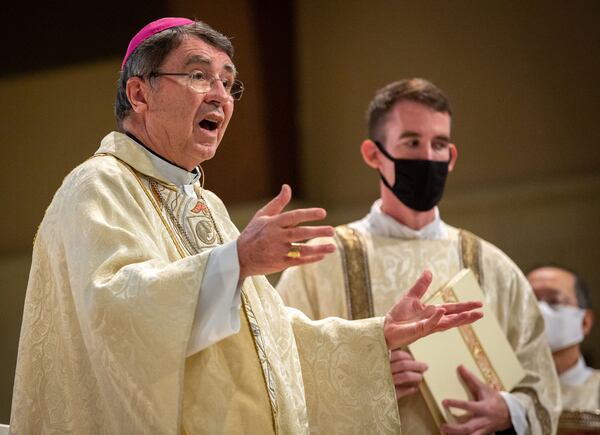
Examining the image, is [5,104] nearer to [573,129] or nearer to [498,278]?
[498,278]

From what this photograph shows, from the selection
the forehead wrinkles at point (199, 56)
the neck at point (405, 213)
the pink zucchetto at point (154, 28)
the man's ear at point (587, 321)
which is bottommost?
the man's ear at point (587, 321)

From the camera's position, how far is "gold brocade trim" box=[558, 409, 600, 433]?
16.7 feet

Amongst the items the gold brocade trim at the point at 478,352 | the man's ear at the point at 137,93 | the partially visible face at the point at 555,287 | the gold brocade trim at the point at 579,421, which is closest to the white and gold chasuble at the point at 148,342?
the man's ear at the point at 137,93

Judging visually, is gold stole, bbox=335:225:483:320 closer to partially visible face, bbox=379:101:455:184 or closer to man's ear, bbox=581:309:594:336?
partially visible face, bbox=379:101:455:184

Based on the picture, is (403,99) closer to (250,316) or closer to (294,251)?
(250,316)

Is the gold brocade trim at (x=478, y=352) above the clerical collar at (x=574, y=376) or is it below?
above

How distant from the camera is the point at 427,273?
10.3ft

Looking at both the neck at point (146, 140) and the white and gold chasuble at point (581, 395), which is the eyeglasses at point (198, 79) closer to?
the neck at point (146, 140)

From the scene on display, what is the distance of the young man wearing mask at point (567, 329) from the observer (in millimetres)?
5848

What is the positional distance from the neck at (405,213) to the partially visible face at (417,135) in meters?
0.09

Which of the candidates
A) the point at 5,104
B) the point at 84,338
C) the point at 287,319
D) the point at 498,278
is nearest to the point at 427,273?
the point at 287,319

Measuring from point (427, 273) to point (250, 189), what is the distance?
3412 millimetres

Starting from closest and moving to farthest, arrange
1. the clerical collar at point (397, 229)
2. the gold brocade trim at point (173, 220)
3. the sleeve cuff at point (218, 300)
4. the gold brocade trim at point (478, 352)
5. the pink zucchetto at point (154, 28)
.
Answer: the sleeve cuff at point (218, 300) < the gold brocade trim at point (173, 220) < the pink zucchetto at point (154, 28) < the gold brocade trim at point (478, 352) < the clerical collar at point (397, 229)

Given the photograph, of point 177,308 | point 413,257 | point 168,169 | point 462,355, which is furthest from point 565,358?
point 177,308
